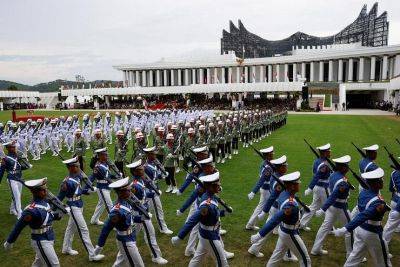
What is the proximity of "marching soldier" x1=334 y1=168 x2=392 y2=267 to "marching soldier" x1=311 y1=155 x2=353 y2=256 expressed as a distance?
951 mm

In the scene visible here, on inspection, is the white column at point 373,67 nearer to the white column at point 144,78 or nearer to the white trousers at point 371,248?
the white column at point 144,78

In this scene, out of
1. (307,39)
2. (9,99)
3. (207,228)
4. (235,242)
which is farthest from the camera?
(307,39)

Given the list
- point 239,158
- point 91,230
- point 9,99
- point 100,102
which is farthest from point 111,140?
point 9,99

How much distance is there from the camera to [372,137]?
24.9 metres

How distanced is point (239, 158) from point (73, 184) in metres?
11.8

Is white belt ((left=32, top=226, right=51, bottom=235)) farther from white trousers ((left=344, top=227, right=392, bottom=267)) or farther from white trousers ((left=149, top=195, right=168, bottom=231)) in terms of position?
white trousers ((left=344, top=227, right=392, bottom=267))

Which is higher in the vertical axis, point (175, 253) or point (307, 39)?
point (307, 39)

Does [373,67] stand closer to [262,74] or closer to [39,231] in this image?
[262,74]

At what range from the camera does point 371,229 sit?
6.17 m

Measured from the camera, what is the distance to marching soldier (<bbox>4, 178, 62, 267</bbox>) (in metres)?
6.20

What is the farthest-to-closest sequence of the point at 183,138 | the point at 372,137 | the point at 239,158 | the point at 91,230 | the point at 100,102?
the point at 100,102 → the point at 372,137 → the point at 239,158 → the point at 183,138 → the point at 91,230

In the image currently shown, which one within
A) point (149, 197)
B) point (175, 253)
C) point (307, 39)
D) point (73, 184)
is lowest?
point (175, 253)

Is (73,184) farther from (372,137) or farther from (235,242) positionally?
(372,137)

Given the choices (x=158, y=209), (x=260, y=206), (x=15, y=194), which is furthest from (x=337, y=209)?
(x=15, y=194)
